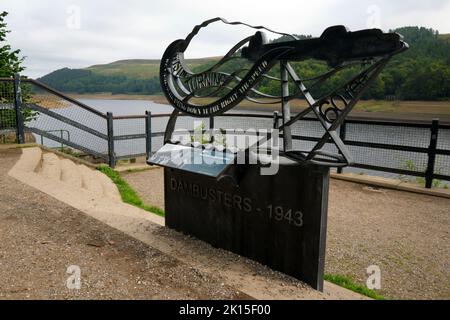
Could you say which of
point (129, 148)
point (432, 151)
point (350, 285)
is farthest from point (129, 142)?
point (350, 285)

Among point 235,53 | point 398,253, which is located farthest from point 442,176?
point 235,53

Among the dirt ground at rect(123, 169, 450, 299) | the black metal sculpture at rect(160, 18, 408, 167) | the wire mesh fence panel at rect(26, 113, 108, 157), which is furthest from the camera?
the wire mesh fence panel at rect(26, 113, 108, 157)

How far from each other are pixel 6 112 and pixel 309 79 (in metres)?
7.96

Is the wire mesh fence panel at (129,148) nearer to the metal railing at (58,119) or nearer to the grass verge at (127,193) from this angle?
the metal railing at (58,119)

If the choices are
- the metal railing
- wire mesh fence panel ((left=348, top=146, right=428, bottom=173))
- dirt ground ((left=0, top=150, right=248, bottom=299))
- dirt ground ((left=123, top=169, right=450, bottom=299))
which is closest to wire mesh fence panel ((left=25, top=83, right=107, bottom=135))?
the metal railing

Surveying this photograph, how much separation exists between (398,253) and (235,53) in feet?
9.99

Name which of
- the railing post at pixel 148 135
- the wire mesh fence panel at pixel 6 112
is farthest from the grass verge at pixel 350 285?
the wire mesh fence panel at pixel 6 112

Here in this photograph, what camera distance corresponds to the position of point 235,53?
4.30m

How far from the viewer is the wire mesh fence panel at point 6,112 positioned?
8906 mm

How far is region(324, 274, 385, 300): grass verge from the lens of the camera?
12.0 ft

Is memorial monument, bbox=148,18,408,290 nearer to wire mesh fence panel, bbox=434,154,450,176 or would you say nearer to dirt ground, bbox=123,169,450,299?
dirt ground, bbox=123,169,450,299

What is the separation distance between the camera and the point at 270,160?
370cm

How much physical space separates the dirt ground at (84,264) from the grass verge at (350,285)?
125cm

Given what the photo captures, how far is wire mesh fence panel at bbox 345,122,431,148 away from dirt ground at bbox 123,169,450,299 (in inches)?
46.1
